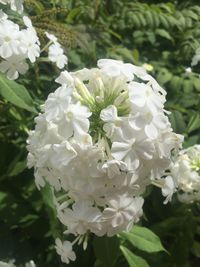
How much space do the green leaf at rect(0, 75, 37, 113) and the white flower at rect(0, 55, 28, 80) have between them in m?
0.02

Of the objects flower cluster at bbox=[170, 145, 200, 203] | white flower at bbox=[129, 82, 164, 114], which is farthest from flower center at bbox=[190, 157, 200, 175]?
white flower at bbox=[129, 82, 164, 114]

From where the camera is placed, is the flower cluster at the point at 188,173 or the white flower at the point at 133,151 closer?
the white flower at the point at 133,151

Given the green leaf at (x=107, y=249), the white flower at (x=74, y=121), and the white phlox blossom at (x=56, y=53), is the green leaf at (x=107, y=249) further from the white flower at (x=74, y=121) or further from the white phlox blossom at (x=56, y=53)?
the white phlox blossom at (x=56, y=53)

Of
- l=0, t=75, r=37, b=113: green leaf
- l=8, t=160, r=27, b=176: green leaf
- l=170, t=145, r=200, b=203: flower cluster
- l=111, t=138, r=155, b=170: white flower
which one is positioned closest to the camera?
l=111, t=138, r=155, b=170: white flower

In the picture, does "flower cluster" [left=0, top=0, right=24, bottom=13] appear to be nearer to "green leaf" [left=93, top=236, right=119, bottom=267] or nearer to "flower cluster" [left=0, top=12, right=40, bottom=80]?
"flower cluster" [left=0, top=12, right=40, bottom=80]

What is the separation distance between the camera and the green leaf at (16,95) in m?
1.74

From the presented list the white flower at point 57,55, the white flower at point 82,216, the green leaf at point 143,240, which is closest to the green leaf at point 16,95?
the white flower at point 57,55

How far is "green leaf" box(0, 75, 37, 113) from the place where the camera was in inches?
68.6

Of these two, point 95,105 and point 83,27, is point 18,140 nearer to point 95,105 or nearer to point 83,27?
point 83,27

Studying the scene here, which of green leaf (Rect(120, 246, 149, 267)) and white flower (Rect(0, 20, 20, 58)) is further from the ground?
white flower (Rect(0, 20, 20, 58))

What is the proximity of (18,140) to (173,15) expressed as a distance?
3.61 feet

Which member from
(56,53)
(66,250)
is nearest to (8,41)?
(56,53)

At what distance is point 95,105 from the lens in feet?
5.00

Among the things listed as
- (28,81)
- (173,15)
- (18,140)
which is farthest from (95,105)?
(173,15)
